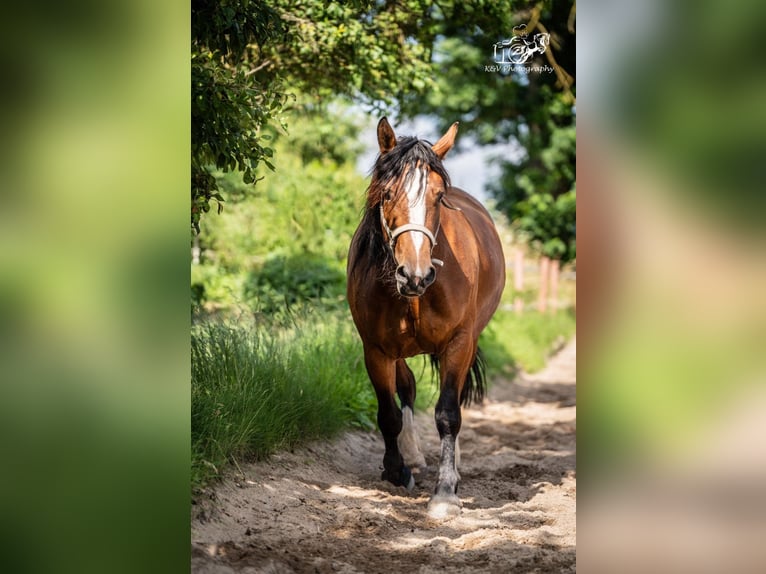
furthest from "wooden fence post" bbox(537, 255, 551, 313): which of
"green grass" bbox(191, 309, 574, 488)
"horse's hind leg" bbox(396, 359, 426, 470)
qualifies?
"horse's hind leg" bbox(396, 359, 426, 470)

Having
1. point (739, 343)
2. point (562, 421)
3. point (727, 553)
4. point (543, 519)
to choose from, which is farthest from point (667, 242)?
point (562, 421)

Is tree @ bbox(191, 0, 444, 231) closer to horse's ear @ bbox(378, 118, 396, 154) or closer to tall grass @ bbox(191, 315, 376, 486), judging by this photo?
horse's ear @ bbox(378, 118, 396, 154)

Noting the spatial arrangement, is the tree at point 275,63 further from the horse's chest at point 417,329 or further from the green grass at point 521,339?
the green grass at point 521,339

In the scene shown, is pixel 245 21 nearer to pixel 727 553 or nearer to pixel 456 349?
pixel 456 349

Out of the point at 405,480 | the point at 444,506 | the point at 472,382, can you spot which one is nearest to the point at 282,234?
the point at 472,382

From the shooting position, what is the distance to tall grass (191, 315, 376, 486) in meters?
3.83

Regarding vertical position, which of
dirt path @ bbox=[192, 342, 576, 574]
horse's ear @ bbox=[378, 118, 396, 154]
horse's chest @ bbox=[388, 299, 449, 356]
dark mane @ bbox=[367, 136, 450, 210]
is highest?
horse's ear @ bbox=[378, 118, 396, 154]

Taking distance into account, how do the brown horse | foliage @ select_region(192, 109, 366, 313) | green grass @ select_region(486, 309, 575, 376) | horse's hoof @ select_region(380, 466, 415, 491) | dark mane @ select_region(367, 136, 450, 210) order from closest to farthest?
the brown horse, dark mane @ select_region(367, 136, 450, 210), horse's hoof @ select_region(380, 466, 415, 491), foliage @ select_region(192, 109, 366, 313), green grass @ select_region(486, 309, 575, 376)

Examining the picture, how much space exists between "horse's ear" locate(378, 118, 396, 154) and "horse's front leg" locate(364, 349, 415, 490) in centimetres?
112

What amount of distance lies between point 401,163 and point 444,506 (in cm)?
173

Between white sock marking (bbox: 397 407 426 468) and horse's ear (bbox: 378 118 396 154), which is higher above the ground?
horse's ear (bbox: 378 118 396 154)

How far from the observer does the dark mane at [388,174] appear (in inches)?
149

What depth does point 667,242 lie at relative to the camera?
248 cm

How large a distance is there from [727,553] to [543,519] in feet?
4.67
